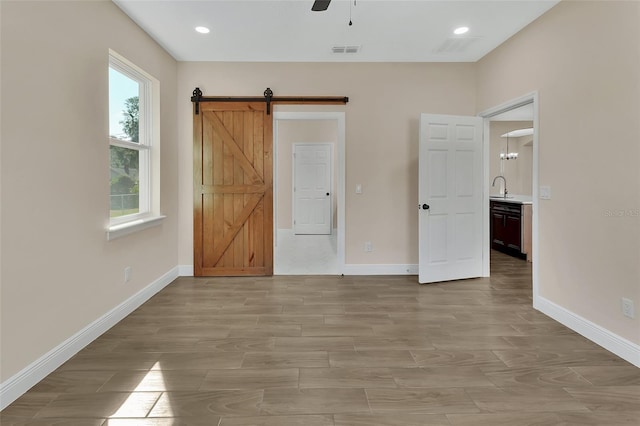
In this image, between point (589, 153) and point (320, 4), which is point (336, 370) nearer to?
point (320, 4)

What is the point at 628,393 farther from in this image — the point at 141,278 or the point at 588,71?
the point at 141,278

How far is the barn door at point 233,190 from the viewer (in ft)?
15.0

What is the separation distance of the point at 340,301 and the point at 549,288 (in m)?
1.93

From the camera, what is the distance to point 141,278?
357cm

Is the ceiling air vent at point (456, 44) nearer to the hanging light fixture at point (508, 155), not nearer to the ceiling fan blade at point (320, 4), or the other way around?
the ceiling fan blade at point (320, 4)

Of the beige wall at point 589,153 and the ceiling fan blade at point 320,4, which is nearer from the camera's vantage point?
the ceiling fan blade at point 320,4

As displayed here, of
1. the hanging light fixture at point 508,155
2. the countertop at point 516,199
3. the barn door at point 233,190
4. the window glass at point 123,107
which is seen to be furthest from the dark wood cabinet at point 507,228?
the window glass at point 123,107

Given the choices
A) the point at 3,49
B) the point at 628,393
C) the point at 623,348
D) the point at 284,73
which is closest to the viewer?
the point at 3,49

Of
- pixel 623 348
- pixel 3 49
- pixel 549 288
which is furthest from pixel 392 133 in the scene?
pixel 3 49

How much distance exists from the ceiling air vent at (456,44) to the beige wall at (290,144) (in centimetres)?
422

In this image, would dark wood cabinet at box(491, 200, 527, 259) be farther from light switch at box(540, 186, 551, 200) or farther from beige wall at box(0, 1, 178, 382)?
beige wall at box(0, 1, 178, 382)

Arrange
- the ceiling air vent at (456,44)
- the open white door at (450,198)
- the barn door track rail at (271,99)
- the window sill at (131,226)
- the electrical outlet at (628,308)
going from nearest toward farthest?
the electrical outlet at (628,308) → the window sill at (131,226) → the ceiling air vent at (456,44) → the open white door at (450,198) → the barn door track rail at (271,99)

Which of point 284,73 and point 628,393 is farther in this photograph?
point 284,73

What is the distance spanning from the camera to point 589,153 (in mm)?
2770
